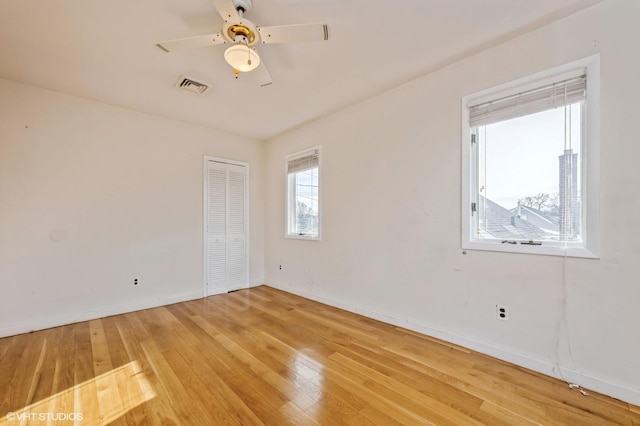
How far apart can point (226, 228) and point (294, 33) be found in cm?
342

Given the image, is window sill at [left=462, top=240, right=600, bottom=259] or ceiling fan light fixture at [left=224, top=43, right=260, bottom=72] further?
window sill at [left=462, top=240, right=600, bottom=259]

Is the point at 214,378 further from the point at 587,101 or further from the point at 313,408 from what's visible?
the point at 587,101

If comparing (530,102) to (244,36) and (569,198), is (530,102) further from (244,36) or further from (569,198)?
(244,36)

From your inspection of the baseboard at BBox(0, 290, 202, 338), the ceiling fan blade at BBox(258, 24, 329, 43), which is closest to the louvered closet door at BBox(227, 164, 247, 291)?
the baseboard at BBox(0, 290, 202, 338)

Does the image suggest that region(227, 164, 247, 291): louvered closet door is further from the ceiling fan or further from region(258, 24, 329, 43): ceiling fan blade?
region(258, 24, 329, 43): ceiling fan blade


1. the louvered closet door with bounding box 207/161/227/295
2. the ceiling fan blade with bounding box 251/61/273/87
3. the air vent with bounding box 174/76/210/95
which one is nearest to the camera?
the ceiling fan blade with bounding box 251/61/273/87

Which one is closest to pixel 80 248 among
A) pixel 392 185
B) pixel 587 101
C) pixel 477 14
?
pixel 392 185

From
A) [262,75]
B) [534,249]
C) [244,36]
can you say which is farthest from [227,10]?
[534,249]

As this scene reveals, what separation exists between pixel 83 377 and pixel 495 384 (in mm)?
3131

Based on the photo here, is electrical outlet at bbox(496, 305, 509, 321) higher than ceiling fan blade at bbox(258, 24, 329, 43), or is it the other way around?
ceiling fan blade at bbox(258, 24, 329, 43)

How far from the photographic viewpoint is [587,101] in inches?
78.2

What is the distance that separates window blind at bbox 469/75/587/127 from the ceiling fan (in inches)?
64.4

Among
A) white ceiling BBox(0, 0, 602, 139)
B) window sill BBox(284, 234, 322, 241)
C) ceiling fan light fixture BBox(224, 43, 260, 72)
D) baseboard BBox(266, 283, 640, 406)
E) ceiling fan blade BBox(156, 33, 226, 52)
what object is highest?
white ceiling BBox(0, 0, 602, 139)

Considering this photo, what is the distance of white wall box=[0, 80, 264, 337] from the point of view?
2965mm
